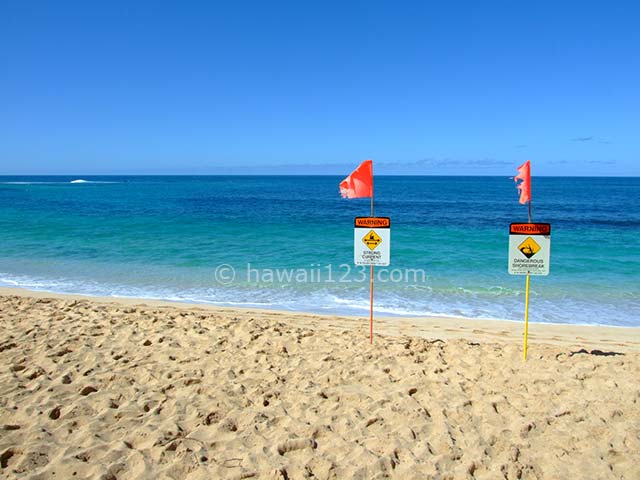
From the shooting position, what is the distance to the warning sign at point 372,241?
267 inches

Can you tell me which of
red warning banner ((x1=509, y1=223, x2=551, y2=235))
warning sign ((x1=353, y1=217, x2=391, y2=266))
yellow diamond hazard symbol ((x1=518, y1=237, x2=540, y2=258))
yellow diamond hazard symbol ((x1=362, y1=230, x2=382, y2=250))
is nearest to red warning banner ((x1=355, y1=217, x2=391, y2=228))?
warning sign ((x1=353, y1=217, x2=391, y2=266))

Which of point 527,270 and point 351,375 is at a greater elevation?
point 527,270

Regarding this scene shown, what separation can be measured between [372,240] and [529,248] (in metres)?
2.15

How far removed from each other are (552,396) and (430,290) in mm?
7323

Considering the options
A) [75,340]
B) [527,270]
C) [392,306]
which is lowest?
[392,306]

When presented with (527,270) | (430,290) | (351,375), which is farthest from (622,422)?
(430,290)

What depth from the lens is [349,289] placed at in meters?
12.4

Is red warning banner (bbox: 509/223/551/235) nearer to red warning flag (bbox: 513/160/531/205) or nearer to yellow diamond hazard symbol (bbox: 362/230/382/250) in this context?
red warning flag (bbox: 513/160/531/205)

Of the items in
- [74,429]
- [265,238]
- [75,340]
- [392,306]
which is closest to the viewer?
[74,429]

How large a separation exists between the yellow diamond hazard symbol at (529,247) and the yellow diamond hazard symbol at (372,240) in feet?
6.43

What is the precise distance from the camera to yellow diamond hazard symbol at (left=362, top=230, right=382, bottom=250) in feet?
22.4

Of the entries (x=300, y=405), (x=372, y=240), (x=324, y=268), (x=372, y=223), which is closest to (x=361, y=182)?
(x=372, y=223)

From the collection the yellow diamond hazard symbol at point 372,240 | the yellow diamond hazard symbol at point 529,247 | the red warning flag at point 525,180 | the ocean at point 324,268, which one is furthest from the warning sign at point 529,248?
the ocean at point 324,268

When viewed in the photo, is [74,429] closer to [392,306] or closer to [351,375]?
[351,375]
